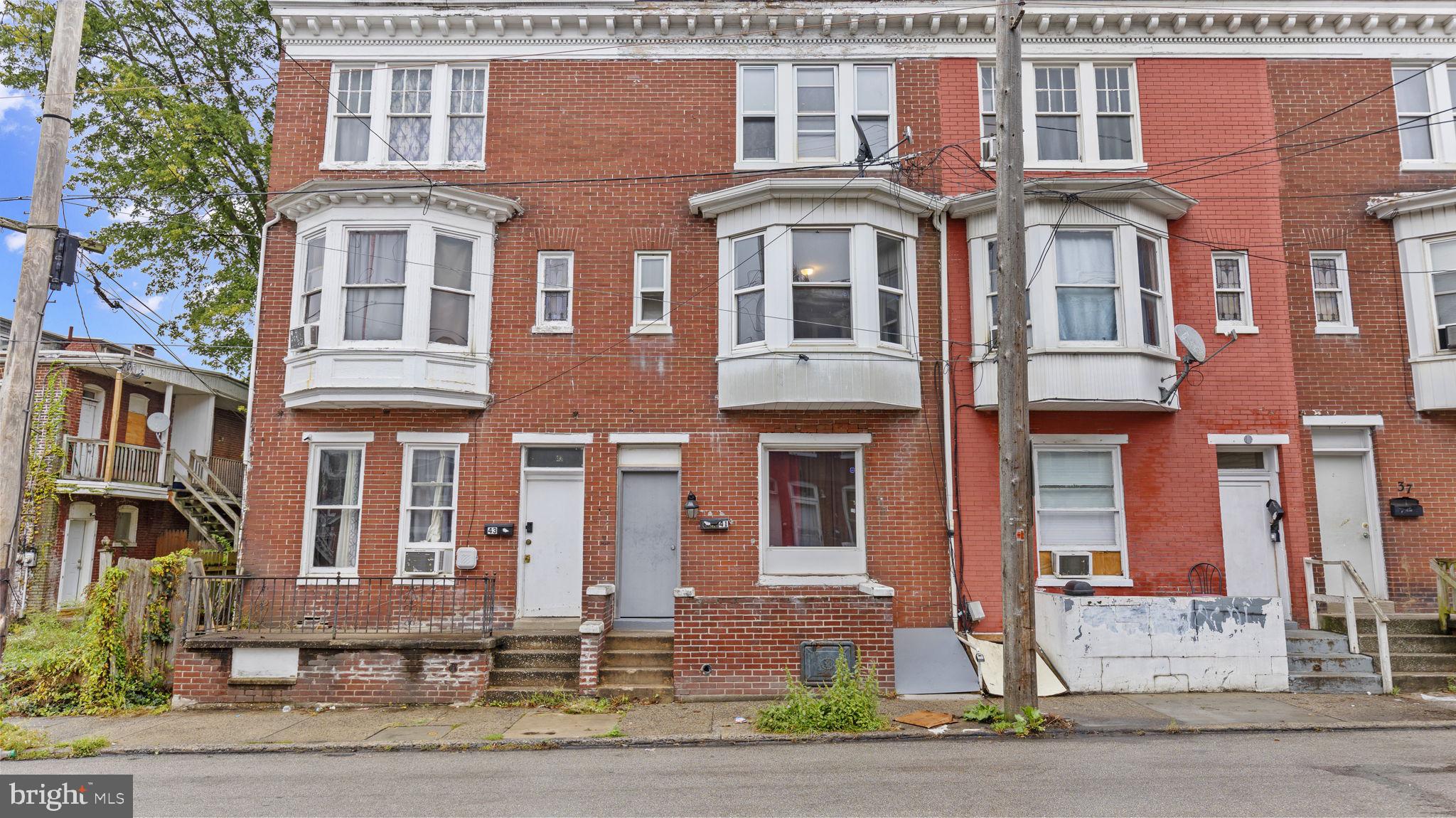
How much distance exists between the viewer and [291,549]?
40.4ft

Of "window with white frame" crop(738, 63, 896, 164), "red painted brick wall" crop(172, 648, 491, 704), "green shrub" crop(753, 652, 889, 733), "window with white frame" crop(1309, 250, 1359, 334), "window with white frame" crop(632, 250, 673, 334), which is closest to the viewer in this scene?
"green shrub" crop(753, 652, 889, 733)

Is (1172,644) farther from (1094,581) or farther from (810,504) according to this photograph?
(810,504)

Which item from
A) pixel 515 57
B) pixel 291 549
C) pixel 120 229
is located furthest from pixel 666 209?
pixel 120 229

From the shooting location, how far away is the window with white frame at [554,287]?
42.5 ft

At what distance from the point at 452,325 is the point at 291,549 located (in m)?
4.09

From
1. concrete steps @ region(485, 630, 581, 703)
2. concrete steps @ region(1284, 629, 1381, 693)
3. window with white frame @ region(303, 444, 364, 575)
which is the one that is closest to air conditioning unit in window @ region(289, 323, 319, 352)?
window with white frame @ region(303, 444, 364, 575)

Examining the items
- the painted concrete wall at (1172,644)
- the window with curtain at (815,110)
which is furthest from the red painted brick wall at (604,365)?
the painted concrete wall at (1172,644)

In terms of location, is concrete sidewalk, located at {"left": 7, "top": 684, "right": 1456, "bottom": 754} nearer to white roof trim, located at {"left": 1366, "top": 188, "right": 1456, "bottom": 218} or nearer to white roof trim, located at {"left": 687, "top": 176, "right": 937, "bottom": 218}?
white roof trim, located at {"left": 687, "top": 176, "right": 937, "bottom": 218}

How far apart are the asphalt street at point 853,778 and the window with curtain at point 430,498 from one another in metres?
4.19

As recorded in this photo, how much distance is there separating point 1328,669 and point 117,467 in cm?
2418

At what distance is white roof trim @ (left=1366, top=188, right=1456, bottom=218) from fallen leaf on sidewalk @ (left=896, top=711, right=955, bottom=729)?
10.9 m

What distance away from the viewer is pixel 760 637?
10.2 m

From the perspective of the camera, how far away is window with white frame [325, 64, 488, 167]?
13.4 m

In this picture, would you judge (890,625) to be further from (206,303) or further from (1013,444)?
(206,303)
